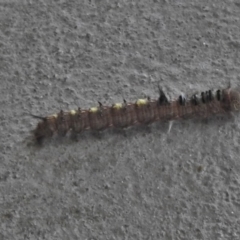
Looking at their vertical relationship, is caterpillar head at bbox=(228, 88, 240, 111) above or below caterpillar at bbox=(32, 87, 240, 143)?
above

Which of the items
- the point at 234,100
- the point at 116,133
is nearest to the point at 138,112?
the point at 116,133

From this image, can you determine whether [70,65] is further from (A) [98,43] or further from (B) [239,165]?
(B) [239,165]

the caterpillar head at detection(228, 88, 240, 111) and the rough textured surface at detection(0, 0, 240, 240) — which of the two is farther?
the caterpillar head at detection(228, 88, 240, 111)

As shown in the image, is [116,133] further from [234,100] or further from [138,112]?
[234,100]

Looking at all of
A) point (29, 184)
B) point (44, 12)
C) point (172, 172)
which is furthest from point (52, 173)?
point (44, 12)

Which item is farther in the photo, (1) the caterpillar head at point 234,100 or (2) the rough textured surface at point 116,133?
(1) the caterpillar head at point 234,100
